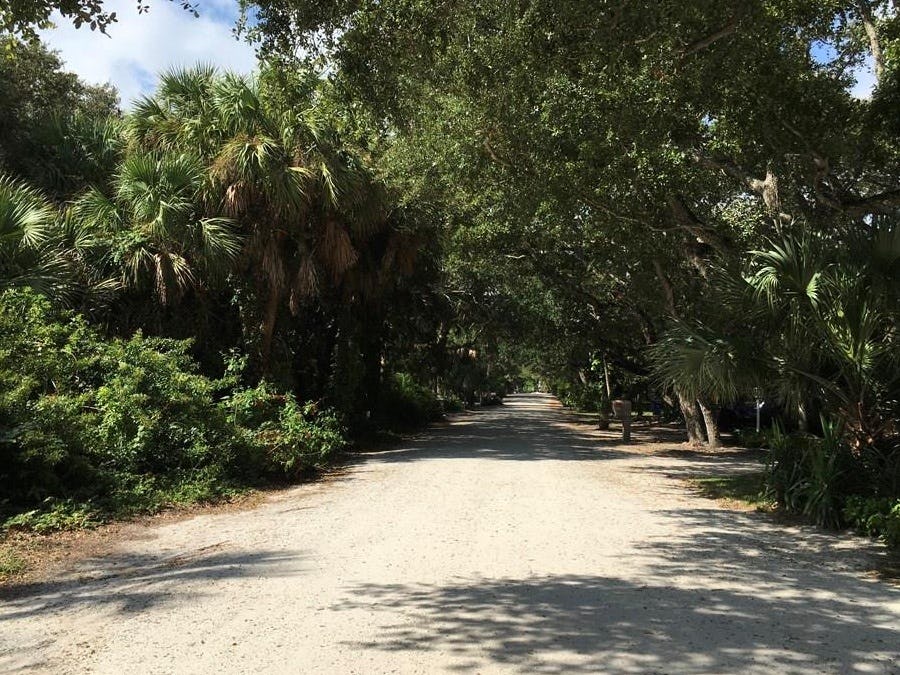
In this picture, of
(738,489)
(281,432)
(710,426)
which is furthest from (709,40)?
(710,426)

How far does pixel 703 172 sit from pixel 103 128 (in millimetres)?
12421

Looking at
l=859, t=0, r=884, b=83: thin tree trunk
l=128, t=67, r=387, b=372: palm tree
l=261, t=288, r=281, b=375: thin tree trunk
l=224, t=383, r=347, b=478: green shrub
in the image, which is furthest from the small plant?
l=859, t=0, r=884, b=83: thin tree trunk

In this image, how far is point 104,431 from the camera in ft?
31.3

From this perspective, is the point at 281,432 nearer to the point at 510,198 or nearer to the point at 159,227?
the point at 159,227

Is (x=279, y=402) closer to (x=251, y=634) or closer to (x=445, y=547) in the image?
(x=445, y=547)

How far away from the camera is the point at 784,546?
7.27 m

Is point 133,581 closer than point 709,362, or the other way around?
point 133,581

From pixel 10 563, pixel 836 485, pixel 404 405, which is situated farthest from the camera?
pixel 404 405

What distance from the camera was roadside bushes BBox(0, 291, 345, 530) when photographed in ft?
27.0

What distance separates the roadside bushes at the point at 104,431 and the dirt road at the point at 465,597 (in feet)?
3.87

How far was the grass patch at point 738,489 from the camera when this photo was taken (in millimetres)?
9809

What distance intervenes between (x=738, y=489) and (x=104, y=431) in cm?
927

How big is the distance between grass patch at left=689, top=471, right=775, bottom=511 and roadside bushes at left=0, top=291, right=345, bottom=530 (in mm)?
6755

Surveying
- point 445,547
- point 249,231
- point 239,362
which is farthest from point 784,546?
point 249,231
